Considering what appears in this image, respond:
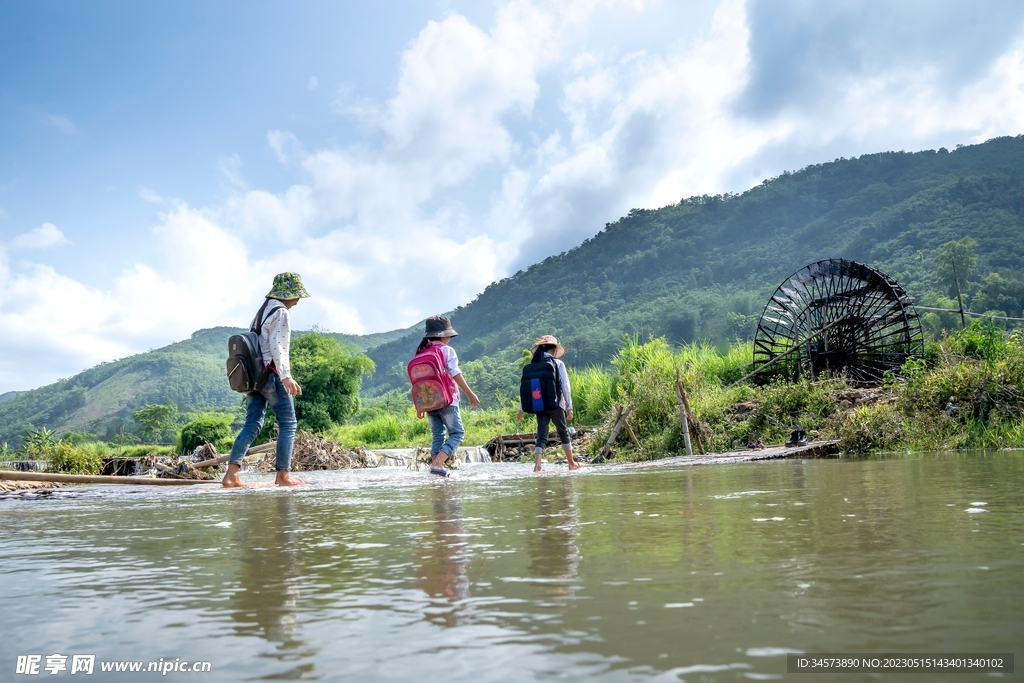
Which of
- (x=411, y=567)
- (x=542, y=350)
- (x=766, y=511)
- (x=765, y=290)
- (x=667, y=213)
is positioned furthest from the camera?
(x=667, y=213)

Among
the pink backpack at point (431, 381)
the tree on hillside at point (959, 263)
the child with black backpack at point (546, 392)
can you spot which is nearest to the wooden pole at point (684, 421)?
the child with black backpack at point (546, 392)

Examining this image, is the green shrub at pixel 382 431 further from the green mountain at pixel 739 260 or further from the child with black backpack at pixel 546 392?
the green mountain at pixel 739 260

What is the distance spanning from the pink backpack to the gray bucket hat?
245mm

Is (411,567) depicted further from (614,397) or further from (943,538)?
(614,397)

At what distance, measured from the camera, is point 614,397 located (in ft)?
67.1

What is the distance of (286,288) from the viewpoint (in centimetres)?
726

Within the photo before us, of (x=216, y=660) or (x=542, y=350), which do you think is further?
(x=542, y=350)

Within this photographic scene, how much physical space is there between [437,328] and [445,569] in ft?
21.5

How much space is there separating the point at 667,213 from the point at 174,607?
453ft

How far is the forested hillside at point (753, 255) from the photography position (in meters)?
80.9

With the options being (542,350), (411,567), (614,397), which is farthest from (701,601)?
(614,397)

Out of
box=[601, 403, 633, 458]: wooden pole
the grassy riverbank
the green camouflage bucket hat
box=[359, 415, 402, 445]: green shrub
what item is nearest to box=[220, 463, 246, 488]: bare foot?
the green camouflage bucket hat

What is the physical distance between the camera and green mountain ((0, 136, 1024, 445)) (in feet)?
267

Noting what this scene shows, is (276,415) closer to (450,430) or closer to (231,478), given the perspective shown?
(231,478)
